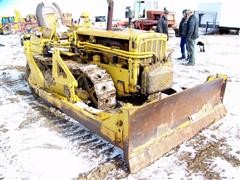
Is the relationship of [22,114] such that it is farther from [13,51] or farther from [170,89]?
[13,51]

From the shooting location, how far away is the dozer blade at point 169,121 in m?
3.09

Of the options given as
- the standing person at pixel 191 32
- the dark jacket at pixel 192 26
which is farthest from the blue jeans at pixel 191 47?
the dark jacket at pixel 192 26

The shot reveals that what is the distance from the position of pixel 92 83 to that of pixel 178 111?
49.2 inches

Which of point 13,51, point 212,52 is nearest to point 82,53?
point 13,51

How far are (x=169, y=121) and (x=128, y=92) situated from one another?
0.81 metres

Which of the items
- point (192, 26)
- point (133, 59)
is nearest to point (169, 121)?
point (133, 59)

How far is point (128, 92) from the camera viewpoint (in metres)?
4.07

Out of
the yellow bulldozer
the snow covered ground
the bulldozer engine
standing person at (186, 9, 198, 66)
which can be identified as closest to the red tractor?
standing person at (186, 9, 198, 66)

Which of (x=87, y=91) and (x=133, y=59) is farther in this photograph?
(x=87, y=91)

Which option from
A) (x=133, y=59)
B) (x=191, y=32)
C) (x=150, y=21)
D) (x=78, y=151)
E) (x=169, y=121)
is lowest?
(x=78, y=151)

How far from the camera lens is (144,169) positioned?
124 inches

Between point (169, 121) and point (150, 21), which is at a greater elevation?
point (150, 21)

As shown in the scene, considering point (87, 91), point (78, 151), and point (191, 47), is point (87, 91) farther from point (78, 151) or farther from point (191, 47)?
point (191, 47)

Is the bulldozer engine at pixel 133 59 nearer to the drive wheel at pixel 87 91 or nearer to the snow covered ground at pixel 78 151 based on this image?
the drive wheel at pixel 87 91
